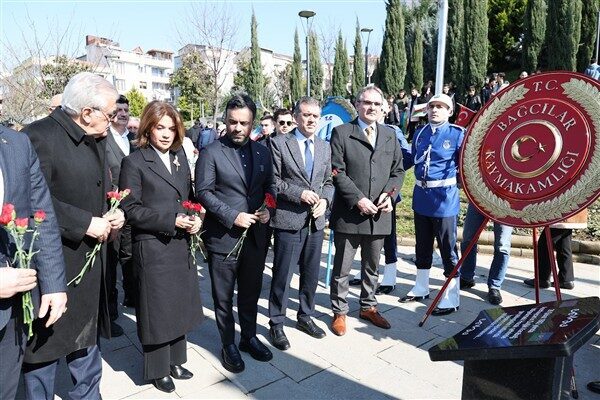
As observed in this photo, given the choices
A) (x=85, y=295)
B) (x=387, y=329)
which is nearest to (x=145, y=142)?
(x=85, y=295)

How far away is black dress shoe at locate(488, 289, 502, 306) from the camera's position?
4242mm

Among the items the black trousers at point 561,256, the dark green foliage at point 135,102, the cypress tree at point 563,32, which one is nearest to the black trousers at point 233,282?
the black trousers at point 561,256

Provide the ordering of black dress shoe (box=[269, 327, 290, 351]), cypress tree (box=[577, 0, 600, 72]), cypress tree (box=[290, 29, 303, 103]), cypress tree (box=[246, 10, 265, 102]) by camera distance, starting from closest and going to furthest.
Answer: black dress shoe (box=[269, 327, 290, 351]), cypress tree (box=[577, 0, 600, 72]), cypress tree (box=[246, 10, 265, 102]), cypress tree (box=[290, 29, 303, 103])

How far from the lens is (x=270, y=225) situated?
11.3 ft

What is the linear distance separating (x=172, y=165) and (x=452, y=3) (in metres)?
27.2

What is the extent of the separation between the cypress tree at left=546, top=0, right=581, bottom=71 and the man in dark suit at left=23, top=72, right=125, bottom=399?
24697 millimetres

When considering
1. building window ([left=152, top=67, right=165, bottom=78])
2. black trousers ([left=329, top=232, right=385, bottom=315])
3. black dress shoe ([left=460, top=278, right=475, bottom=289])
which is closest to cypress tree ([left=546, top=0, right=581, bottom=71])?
black dress shoe ([left=460, top=278, right=475, bottom=289])

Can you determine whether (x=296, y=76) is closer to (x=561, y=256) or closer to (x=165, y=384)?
(x=561, y=256)

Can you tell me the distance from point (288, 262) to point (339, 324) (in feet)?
2.44

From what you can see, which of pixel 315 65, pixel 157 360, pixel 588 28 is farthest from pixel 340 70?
pixel 157 360

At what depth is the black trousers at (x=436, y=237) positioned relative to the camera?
4.04 m

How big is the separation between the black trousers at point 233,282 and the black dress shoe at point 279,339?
0.99ft

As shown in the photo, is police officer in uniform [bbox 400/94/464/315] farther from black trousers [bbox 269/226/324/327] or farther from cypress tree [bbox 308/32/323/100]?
cypress tree [bbox 308/32/323/100]

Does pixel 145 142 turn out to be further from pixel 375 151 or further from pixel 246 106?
pixel 375 151
